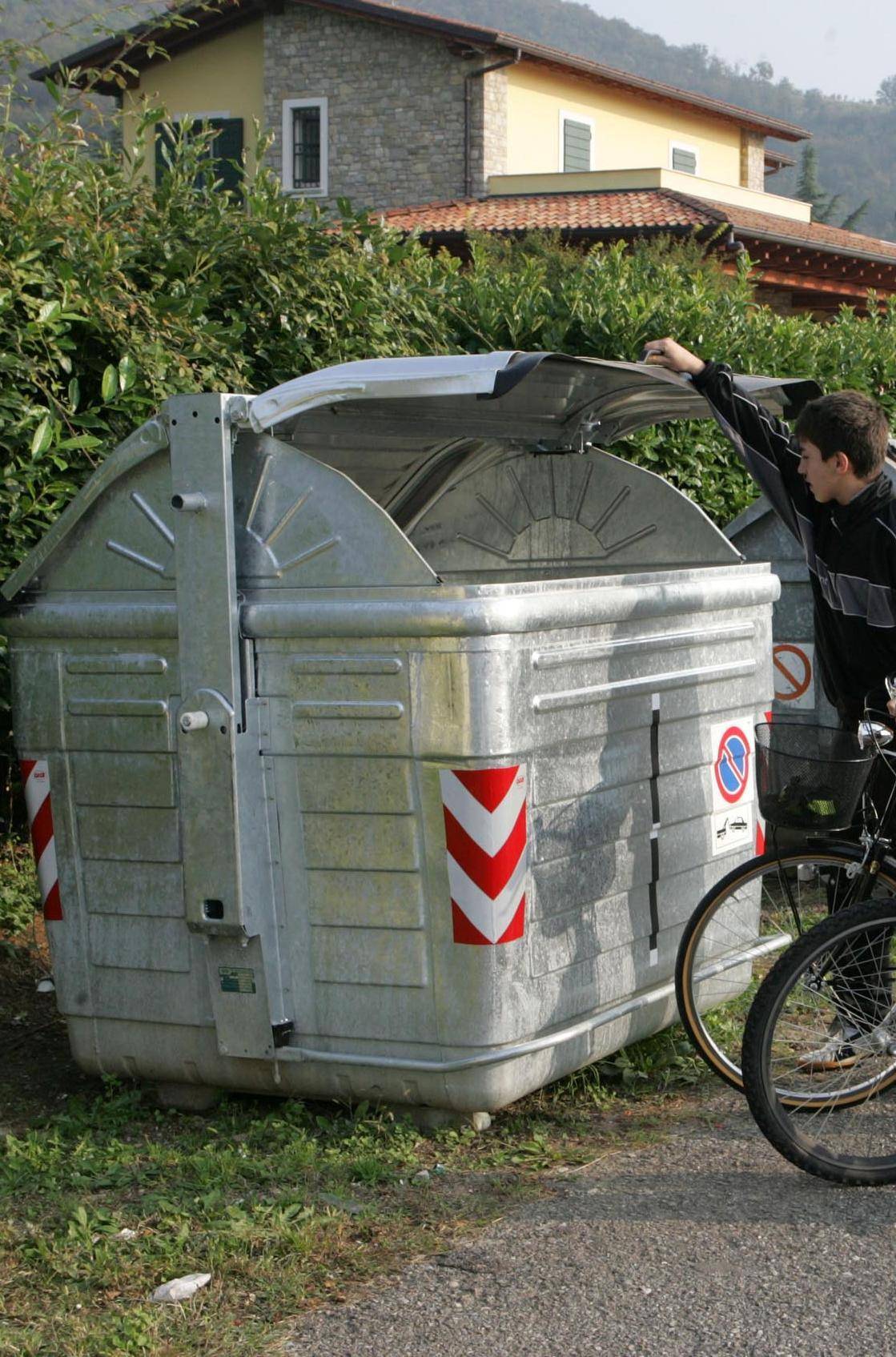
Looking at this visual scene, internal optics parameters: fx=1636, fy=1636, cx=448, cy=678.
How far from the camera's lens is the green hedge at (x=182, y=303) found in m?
5.00

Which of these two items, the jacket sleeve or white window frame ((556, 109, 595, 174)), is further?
white window frame ((556, 109, 595, 174))

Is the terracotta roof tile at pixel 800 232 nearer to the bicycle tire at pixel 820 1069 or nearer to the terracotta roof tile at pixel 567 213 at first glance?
the terracotta roof tile at pixel 567 213

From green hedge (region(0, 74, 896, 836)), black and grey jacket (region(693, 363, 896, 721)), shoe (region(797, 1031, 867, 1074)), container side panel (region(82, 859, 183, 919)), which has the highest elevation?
green hedge (region(0, 74, 896, 836))

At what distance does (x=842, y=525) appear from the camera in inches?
163

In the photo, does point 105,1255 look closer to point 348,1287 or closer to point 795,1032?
point 348,1287

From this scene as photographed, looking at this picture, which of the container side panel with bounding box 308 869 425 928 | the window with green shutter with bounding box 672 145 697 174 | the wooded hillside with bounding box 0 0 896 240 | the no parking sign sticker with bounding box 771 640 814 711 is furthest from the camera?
the wooded hillside with bounding box 0 0 896 240

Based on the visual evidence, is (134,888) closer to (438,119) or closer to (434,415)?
(434,415)

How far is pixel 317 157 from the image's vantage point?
116 ft

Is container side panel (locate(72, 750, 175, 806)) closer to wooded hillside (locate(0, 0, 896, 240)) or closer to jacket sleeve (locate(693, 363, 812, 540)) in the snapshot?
jacket sleeve (locate(693, 363, 812, 540))

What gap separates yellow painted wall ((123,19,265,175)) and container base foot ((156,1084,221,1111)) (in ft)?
110

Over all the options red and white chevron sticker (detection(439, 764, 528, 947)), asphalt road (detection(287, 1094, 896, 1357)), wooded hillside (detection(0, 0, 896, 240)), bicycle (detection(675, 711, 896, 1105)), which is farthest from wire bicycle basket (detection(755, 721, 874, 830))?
wooded hillside (detection(0, 0, 896, 240))

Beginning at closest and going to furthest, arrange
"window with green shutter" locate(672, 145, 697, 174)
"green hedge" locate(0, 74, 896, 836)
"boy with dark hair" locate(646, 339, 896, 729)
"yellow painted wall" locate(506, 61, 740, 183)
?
"boy with dark hair" locate(646, 339, 896, 729) < "green hedge" locate(0, 74, 896, 836) < "yellow painted wall" locate(506, 61, 740, 183) < "window with green shutter" locate(672, 145, 697, 174)

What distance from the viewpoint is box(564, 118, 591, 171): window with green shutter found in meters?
35.9

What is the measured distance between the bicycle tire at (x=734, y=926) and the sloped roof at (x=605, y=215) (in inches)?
898
